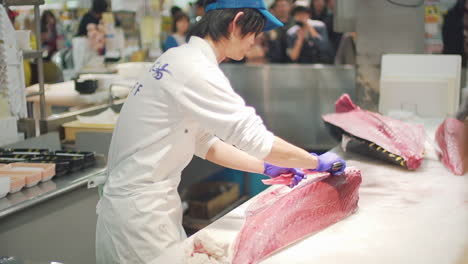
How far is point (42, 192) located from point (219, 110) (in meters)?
1.22

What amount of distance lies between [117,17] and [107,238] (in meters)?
2.95

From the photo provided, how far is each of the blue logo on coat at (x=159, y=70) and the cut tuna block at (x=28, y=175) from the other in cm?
110

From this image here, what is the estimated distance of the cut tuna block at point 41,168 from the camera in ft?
8.90

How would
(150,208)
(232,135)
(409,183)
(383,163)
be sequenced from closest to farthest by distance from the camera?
(232,135) < (150,208) < (409,183) < (383,163)

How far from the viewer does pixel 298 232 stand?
1.83 metres

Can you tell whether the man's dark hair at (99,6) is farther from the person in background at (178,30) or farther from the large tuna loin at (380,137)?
the large tuna loin at (380,137)

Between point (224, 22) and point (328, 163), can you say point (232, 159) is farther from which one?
point (224, 22)

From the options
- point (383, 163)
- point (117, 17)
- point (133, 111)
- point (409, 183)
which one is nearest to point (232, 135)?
point (133, 111)

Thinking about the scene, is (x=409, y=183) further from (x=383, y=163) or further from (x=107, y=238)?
(x=107, y=238)

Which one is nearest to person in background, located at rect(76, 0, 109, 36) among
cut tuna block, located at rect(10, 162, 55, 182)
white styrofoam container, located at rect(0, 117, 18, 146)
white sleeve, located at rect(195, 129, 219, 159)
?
white styrofoam container, located at rect(0, 117, 18, 146)

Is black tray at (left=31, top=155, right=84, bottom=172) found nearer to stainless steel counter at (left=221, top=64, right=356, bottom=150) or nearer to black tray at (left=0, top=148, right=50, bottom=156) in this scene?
black tray at (left=0, top=148, right=50, bottom=156)

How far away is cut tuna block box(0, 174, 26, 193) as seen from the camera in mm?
2550

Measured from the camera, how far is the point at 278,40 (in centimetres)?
645


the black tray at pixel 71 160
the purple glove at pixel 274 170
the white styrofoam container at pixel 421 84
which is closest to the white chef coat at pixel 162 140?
the purple glove at pixel 274 170
